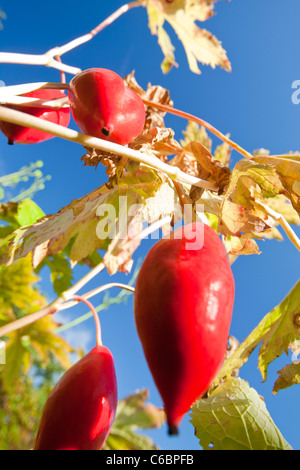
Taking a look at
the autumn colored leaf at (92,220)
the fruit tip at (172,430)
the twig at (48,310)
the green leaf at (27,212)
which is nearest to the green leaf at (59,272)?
the green leaf at (27,212)

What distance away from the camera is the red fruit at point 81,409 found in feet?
1.50

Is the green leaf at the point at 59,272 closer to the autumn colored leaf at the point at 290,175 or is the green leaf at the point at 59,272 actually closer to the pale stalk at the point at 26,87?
the pale stalk at the point at 26,87

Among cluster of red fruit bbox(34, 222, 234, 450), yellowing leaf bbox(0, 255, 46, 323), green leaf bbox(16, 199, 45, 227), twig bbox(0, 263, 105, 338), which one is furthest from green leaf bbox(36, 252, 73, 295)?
cluster of red fruit bbox(34, 222, 234, 450)

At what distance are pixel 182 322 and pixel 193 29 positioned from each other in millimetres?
659

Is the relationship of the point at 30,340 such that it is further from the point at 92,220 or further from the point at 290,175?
the point at 290,175

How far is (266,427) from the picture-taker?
0.64 meters

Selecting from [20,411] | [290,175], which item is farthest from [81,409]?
[20,411]

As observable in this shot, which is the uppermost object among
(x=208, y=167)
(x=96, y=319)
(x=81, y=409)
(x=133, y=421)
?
(x=208, y=167)

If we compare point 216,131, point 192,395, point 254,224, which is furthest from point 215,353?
point 216,131

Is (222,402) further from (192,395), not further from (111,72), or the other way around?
(111,72)

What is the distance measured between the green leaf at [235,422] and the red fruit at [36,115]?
1.76 feet

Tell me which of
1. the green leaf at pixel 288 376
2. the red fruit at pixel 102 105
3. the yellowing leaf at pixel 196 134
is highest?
the yellowing leaf at pixel 196 134

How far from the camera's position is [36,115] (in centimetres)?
64

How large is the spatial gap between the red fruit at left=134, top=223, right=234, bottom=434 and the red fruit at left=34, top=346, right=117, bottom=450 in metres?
0.15
